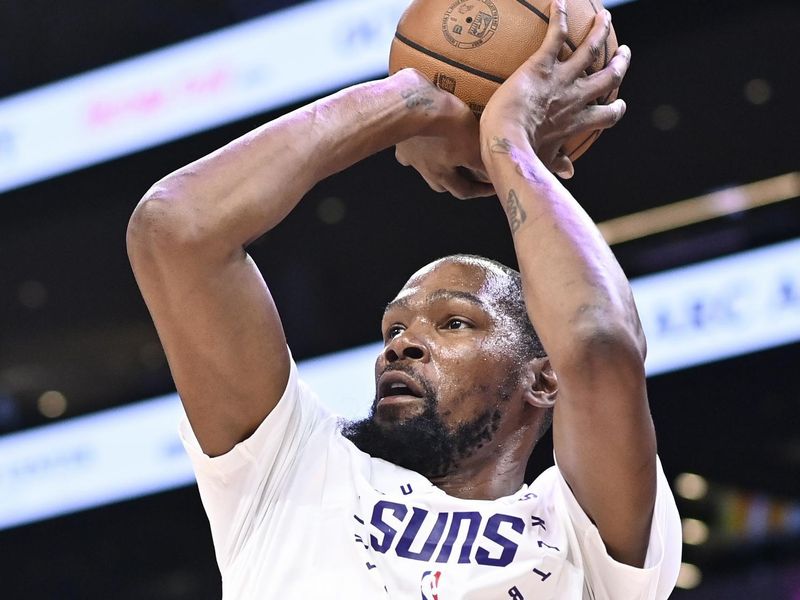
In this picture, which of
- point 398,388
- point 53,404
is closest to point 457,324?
point 398,388

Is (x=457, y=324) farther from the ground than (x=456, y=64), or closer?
closer

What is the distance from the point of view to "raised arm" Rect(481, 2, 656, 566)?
6.64ft

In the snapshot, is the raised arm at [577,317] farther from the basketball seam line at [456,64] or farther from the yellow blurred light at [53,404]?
the yellow blurred light at [53,404]

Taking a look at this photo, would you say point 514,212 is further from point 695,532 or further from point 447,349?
point 695,532

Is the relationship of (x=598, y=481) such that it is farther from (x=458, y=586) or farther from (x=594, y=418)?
(x=458, y=586)

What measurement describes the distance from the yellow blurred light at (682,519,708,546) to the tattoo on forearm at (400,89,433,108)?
3651 mm

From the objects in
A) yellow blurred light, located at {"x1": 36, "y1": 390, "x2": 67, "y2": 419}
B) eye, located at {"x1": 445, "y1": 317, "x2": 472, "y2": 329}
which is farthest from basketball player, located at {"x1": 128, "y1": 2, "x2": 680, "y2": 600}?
yellow blurred light, located at {"x1": 36, "y1": 390, "x2": 67, "y2": 419}

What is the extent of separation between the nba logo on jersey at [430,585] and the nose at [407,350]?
480 mm

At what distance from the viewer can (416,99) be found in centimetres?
230

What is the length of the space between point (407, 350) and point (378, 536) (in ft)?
1.42

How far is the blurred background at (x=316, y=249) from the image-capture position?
17.1ft

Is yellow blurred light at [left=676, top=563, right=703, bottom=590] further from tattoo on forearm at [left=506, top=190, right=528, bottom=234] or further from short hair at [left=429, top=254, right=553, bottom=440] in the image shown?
tattoo on forearm at [left=506, top=190, right=528, bottom=234]

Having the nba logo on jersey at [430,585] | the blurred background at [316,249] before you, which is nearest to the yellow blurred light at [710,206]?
the blurred background at [316,249]

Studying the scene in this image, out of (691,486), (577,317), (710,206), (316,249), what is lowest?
(691,486)
